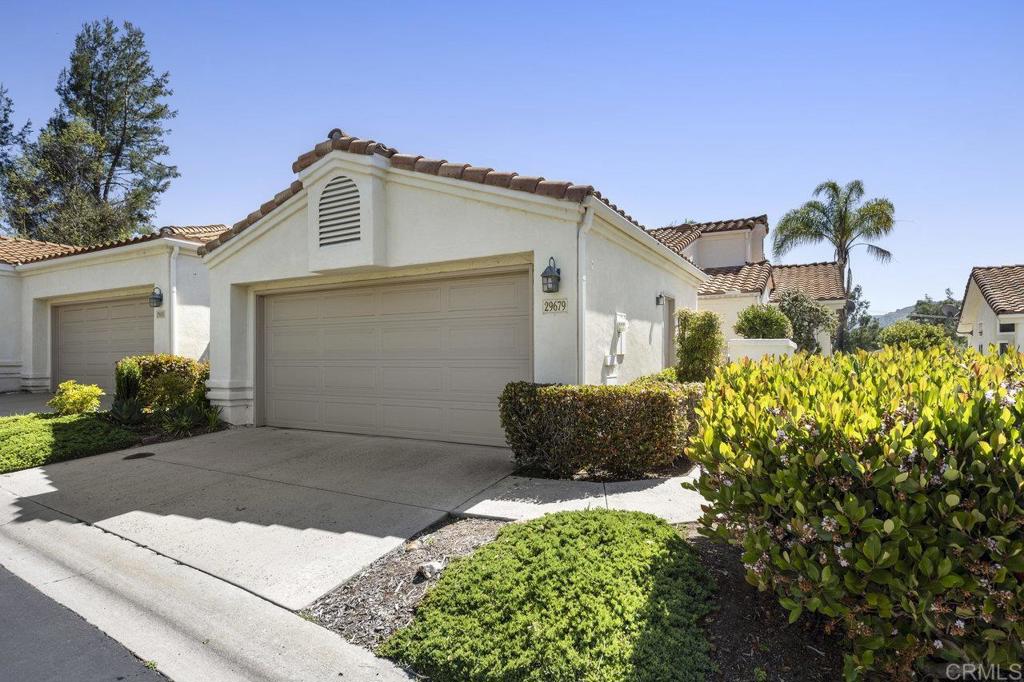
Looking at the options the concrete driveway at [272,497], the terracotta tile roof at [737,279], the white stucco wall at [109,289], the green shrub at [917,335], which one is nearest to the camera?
the concrete driveway at [272,497]

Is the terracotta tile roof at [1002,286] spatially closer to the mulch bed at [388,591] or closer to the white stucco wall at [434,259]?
the white stucco wall at [434,259]

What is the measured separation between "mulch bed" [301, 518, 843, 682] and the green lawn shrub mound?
6.1 inches

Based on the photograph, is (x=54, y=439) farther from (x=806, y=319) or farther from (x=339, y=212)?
(x=806, y=319)

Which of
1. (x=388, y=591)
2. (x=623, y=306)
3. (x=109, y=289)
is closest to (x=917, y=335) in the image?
(x=623, y=306)

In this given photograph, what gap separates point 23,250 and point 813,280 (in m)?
29.5

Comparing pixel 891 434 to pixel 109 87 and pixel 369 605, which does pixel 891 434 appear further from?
pixel 109 87

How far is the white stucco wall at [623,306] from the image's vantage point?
7.28 metres

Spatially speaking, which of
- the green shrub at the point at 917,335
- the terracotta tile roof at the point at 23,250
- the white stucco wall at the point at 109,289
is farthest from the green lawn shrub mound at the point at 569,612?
the terracotta tile roof at the point at 23,250

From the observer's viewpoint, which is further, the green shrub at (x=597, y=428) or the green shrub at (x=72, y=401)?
the green shrub at (x=72, y=401)

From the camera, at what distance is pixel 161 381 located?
33.2ft

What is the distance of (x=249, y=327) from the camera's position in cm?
1008

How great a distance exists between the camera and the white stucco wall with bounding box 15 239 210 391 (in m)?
11.9

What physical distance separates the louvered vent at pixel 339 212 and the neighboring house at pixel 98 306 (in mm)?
4586

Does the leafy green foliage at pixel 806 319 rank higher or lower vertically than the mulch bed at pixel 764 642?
higher
